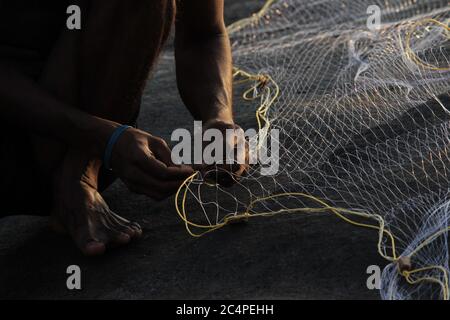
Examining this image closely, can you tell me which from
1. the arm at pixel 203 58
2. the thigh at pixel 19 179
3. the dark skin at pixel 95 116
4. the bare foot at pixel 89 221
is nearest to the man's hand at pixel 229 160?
the dark skin at pixel 95 116

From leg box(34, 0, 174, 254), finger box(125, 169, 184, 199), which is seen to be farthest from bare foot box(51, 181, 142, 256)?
finger box(125, 169, 184, 199)

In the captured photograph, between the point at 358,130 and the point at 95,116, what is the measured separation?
1.19 metres

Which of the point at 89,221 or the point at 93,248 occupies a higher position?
the point at 89,221

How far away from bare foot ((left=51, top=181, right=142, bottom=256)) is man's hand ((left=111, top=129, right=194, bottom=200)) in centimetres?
24

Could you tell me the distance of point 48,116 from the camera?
3.06m

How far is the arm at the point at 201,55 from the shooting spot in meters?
3.57

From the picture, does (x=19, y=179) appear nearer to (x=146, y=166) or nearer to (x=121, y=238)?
(x=121, y=238)

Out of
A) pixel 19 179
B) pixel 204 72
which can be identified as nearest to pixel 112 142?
pixel 19 179

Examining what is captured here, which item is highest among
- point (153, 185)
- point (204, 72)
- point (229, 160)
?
point (204, 72)

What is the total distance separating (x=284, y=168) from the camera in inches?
138

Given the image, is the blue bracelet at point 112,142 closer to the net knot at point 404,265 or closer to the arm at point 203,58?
the arm at point 203,58

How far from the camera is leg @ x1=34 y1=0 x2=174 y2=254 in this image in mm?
3152
